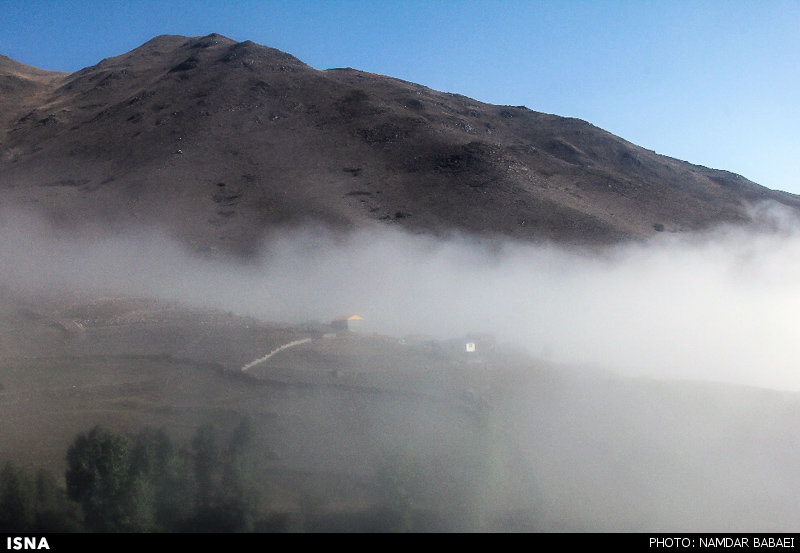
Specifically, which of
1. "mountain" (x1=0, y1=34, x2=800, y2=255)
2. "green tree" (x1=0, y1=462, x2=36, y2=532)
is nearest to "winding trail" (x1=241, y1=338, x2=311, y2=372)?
"green tree" (x1=0, y1=462, x2=36, y2=532)

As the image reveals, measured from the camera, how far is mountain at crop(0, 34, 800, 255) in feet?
236

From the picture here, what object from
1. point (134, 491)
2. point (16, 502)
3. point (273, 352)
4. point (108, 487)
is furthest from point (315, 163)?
point (16, 502)

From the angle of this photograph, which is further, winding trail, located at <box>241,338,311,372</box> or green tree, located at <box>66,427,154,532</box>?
winding trail, located at <box>241,338,311,372</box>

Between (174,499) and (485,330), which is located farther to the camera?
(485,330)

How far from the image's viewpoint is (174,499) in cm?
1947

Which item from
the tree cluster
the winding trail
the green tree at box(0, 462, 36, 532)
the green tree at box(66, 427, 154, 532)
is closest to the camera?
the green tree at box(0, 462, 36, 532)

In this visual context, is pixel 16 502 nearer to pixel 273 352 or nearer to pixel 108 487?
pixel 108 487

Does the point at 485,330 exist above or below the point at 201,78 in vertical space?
below

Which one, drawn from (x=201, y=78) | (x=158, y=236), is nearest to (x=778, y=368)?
(x=158, y=236)

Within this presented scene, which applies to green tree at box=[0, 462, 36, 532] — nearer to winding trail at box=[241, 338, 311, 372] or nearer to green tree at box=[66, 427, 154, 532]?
green tree at box=[66, 427, 154, 532]
